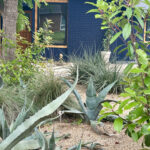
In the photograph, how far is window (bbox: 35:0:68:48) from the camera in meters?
14.6

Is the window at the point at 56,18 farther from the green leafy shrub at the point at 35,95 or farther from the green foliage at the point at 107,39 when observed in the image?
the green leafy shrub at the point at 35,95

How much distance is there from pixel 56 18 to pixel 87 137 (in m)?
11.9

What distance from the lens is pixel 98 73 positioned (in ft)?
21.2

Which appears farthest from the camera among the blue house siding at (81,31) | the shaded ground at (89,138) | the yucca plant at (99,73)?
the blue house siding at (81,31)

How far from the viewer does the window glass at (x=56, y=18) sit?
48.0ft

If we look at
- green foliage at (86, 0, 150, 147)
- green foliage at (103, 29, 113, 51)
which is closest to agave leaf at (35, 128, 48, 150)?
green foliage at (86, 0, 150, 147)

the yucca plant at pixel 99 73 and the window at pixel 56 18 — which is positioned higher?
the window at pixel 56 18

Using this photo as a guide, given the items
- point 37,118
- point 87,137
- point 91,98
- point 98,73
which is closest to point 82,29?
point 98,73

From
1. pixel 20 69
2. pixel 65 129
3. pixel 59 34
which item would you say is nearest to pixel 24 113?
pixel 65 129

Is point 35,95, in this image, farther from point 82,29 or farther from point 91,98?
point 82,29

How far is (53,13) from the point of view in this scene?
14672 mm

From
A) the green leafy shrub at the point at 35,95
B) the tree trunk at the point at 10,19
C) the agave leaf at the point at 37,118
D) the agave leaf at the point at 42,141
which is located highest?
the tree trunk at the point at 10,19

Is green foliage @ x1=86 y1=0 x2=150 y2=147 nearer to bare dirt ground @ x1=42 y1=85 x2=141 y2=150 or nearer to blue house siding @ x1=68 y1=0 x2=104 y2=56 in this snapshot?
bare dirt ground @ x1=42 y1=85 x2=141 y2=150

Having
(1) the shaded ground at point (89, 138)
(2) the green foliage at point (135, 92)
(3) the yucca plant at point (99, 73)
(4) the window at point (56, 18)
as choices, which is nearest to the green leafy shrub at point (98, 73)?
(3) the yucca plant at point (99, 73)
